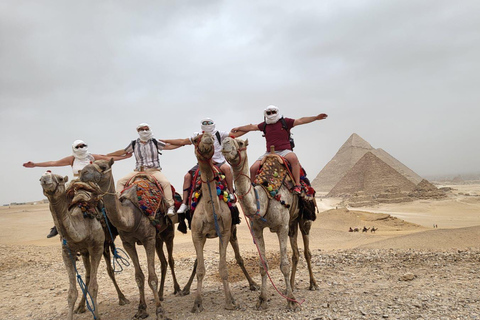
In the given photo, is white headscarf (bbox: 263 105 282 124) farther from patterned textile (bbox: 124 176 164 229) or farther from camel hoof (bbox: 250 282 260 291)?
camel hoof (bbox: 250 282 260 291)

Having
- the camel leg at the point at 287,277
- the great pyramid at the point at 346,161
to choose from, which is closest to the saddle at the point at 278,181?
the camel leg at the point at 287,277

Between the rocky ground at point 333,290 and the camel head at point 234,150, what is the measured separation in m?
2.26

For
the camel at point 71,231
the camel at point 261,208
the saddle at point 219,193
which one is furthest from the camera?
the saddle at point 219,193

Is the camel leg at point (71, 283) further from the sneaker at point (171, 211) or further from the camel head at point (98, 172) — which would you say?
the sneaker at point (171, 211)

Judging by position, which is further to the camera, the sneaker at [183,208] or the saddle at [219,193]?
the sneaker at [183,208]

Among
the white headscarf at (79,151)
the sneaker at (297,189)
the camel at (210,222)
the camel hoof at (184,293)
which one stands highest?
the white headscarf at (79,151)

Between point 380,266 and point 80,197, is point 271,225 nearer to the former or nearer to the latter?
point 80,197

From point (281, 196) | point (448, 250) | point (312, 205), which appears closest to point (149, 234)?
point (281, 196)

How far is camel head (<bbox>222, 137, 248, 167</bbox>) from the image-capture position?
4.72 m

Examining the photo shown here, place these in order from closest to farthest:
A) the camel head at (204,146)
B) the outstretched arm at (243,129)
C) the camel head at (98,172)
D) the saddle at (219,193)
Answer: the camel head at (98,172), the camel head at (204,146), the saddle at (219,193), the outstretched arm at (243,129)

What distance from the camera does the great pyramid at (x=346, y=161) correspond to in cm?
9056

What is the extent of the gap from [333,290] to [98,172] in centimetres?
446

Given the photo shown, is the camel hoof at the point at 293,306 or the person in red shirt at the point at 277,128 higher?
the person in red shirt at the point at 277,128

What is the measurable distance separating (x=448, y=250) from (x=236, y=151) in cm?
721
